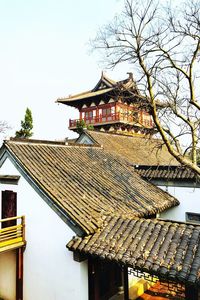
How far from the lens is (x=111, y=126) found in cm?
2900

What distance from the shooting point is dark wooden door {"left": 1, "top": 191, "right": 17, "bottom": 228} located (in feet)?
29.0

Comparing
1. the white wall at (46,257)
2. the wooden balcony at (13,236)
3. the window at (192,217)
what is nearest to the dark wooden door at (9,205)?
the white wall at (46,257)

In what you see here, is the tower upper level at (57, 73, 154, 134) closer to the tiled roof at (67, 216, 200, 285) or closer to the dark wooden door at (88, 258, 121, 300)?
the dark wooden door at (88, 258, 121, 300)

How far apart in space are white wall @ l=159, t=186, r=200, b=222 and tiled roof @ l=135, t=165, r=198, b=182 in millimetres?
571

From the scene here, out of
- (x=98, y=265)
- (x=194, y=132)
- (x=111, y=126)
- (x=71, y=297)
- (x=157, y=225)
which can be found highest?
(x=111, y=126)

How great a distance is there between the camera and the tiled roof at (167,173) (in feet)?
38.8

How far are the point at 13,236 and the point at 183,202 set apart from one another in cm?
804

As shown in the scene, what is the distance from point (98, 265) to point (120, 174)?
17.9ft

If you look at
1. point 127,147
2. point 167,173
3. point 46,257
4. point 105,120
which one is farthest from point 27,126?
point 46,257

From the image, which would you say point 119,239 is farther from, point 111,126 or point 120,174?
point 111,126

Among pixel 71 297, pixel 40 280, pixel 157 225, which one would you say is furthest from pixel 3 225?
pixel 157 225

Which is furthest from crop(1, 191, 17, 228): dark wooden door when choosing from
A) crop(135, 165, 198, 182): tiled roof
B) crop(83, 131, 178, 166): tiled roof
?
crop(83, 131, 178, 166): tiled roof

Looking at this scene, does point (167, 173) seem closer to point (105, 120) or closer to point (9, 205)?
point (9, 205)

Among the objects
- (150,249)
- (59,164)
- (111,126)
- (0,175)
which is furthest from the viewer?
(111,126)
